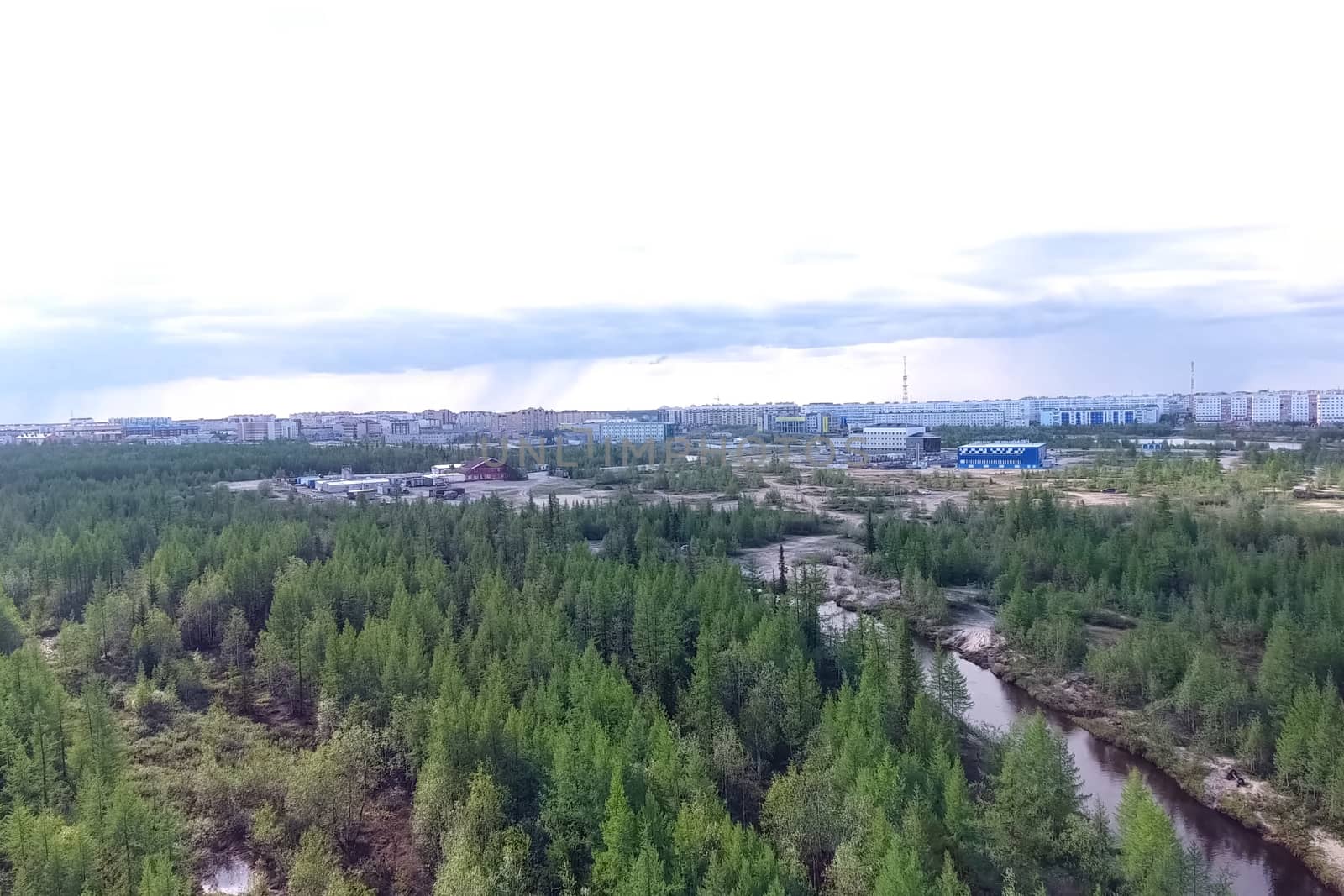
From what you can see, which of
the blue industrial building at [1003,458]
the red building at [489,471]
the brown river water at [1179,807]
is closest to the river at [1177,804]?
the brown river water at [1179,807]

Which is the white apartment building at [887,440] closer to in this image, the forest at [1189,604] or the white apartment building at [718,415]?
the forest at [1189,604]

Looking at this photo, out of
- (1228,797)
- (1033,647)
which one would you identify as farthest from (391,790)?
(1033,647)

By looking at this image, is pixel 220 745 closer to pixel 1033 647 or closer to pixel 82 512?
pixel 1033 647

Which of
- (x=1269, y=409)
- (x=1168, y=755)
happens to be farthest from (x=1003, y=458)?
(x=1269, y=409)

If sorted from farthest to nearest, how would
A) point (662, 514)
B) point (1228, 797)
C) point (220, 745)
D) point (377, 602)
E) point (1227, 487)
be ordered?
point (1227, 487), point (662, 514), point (377, 602), point (220, 745), point (1228, 797)

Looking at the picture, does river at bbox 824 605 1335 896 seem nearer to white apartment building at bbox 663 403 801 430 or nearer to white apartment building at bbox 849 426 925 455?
white apartment building at bbox 849 426 925 455

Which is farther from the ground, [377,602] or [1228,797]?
[377,602]

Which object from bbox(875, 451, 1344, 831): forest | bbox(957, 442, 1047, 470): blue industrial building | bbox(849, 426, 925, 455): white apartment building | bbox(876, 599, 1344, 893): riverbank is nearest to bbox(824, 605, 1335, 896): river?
bbox(876, 599, 1344, 893): riverbank

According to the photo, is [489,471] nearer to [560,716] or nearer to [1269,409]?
[560,716]
